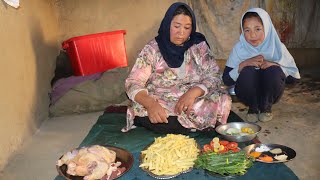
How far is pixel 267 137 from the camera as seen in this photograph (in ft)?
10.5

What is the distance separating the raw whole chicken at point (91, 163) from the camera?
6.97 feet

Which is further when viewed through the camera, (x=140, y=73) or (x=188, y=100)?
(x=140, y=73)

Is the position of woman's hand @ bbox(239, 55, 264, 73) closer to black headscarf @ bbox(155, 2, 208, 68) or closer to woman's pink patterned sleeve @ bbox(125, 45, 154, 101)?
black headscarf @ bbox(155, 2, 208, 68)

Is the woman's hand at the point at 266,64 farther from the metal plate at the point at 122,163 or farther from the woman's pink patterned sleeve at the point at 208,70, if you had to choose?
the metal plate at the point at 122,163

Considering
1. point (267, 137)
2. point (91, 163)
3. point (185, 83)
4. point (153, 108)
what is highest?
point (185, 83)

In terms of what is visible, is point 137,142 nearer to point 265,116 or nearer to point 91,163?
point 91,163

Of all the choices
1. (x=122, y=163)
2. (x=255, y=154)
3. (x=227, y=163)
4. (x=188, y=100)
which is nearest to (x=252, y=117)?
(x=188, y=100)

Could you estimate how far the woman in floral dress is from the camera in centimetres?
301

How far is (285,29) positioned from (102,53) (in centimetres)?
320

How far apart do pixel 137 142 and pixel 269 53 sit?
5.60ft

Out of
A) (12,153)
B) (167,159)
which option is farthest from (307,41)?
(12,153)

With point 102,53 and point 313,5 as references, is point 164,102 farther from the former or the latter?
point 313,5

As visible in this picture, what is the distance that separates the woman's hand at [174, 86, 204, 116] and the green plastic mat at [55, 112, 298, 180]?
31 centimetres

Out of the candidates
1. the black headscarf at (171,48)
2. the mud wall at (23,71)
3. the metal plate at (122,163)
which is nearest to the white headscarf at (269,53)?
the black headscarf at (171,48)
